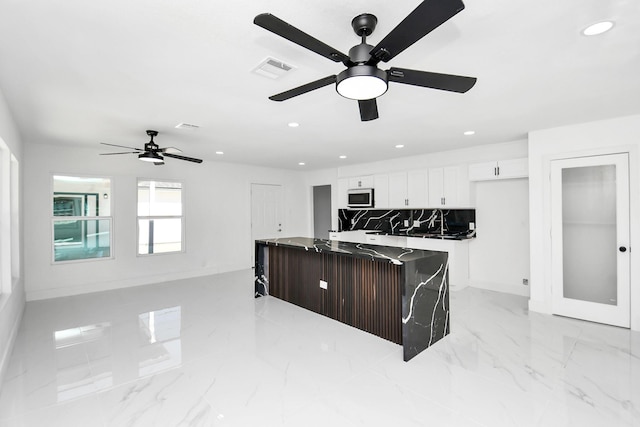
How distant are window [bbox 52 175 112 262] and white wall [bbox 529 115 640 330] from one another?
6.55 metres

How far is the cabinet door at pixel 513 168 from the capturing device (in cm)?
470

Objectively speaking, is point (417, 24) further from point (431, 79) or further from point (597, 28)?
point (597, 28)

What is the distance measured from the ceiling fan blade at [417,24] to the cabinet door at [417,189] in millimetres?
4444

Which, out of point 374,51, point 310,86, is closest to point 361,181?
point 310,86

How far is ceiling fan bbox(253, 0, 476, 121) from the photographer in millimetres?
1299

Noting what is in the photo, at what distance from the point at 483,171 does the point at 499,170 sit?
231 mm

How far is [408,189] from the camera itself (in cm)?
611

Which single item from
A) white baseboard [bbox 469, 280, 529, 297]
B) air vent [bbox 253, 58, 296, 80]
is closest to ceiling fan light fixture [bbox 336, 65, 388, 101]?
air vent [bbox 253, 58, 296, 80]

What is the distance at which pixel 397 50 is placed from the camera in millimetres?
1612

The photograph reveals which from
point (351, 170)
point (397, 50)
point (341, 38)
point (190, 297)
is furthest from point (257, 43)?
point (351, 170)

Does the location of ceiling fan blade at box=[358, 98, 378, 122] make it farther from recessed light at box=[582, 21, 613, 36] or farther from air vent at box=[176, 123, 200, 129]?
air vent at box=[176, 123, 200, 129]

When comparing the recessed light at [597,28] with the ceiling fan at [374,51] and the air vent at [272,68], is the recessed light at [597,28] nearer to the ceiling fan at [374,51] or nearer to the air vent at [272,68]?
the ceiling fan at [374,51]

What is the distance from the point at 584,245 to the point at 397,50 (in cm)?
388

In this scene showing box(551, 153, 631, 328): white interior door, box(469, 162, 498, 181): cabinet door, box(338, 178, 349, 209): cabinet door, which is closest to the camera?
box(551, 153, 631, 328): white interior door
